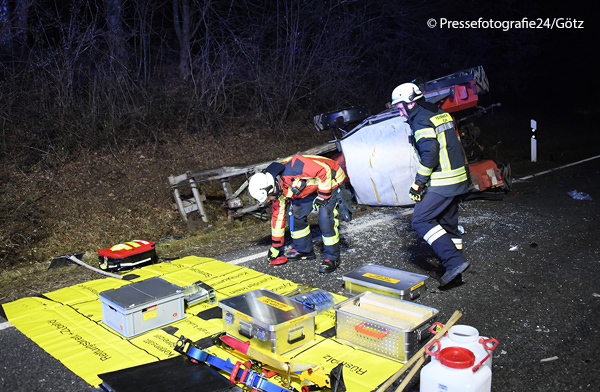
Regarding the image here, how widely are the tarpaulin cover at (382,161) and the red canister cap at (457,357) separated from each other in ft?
17.4

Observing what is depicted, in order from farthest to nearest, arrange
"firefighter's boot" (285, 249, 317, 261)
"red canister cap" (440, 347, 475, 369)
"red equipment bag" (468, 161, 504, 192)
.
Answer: "red equipment bag" (468, 161, 504, 192) → "firefighter's boot" (285, 249, 317, 261) → "red canister cap" (440, 347, 475, 369)

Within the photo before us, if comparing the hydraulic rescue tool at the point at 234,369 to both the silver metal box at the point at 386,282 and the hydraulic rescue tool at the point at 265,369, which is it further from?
the silver metal box at the point at 386,282

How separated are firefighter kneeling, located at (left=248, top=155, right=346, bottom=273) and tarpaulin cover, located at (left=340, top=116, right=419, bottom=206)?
7.83 feet

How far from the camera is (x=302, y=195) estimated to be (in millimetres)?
6102

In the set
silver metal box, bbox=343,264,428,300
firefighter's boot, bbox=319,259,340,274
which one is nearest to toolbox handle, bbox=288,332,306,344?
silver metal box, bbox=343,264,428,300

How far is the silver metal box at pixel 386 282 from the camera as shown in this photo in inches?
191

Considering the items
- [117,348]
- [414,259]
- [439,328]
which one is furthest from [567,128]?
[117,348]

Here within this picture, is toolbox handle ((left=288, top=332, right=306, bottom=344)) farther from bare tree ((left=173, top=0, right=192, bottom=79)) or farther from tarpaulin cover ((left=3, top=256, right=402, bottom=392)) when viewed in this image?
bare tree ((left=173, top=0, right=192, bottom=79))

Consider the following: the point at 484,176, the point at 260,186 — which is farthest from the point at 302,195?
the point at 484,176

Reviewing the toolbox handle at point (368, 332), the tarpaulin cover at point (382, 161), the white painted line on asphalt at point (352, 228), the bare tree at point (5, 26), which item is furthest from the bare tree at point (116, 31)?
the toolbox handle at point (368, 332)

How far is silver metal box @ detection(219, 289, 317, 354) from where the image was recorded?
13.0ft

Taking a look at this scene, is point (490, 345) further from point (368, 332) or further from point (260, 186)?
point (260, 186)

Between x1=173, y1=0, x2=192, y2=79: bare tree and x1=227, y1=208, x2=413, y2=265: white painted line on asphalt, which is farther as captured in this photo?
x1=173, y1=0, x2=192, y2=79: bare tree

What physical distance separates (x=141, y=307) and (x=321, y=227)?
236 cm
